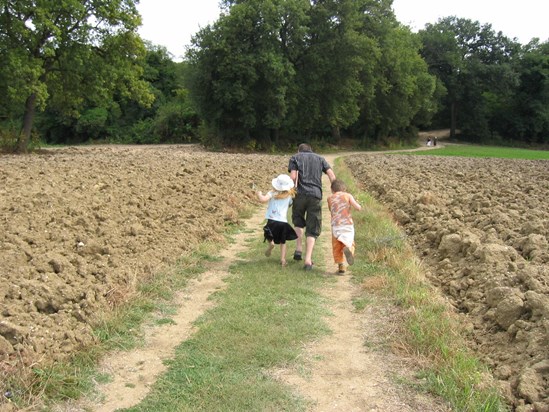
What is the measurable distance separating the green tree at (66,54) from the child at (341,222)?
2112cm

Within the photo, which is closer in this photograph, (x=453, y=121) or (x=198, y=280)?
(x=198, y=280)

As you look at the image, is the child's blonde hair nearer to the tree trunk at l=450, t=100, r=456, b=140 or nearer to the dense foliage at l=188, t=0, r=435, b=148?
the dense foliage at l=188, t=0, r=435, b=148

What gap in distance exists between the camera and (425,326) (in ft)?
16.8

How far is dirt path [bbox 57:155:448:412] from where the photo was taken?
4.01 metres

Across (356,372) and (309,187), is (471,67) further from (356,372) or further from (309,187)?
(356,372)

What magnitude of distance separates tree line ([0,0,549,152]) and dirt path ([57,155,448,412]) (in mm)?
22863

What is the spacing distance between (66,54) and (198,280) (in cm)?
2406

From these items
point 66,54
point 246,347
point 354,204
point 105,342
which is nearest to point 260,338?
point 246,347

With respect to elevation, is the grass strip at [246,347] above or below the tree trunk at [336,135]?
below

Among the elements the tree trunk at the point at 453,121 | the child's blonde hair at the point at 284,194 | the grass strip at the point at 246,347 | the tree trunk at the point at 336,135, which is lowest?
the grass strip at the point at 246,347

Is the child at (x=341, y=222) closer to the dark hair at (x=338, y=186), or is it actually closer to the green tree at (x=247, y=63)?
the dark hair at (x=338, y=186)

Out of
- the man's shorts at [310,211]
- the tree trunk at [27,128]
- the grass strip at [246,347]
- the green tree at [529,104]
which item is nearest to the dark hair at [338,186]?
the man's shorts at [310,211]

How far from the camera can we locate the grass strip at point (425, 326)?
13.2 feet

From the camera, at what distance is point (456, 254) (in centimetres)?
805
